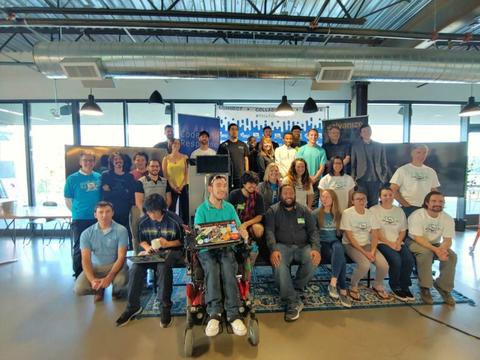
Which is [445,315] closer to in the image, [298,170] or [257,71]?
[298,170]

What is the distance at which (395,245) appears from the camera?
3078 millimetres

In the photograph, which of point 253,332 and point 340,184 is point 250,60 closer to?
point 340,184

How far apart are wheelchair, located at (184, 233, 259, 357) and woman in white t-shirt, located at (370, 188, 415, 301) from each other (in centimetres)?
178

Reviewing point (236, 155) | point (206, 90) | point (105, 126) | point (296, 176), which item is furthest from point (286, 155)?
point (105, 126)

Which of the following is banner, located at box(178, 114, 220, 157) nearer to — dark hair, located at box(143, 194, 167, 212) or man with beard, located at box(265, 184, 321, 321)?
dark hair, located at box(143, 194, 167, 212)

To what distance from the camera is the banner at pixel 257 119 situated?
222 inches

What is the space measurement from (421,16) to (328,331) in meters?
4.45

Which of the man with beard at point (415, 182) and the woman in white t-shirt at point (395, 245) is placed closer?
the woman in white t-shirt at point (395, 245)

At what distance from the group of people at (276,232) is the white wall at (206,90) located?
2781 mm

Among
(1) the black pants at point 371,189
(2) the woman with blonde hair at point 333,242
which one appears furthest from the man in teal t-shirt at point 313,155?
(2) the woman with blonde hair at point 333,242

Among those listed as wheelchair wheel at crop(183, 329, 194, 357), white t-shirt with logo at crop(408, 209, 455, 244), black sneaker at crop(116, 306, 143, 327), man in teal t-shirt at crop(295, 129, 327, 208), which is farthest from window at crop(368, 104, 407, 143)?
black sneaker at crop(116, 306, 143, 327)

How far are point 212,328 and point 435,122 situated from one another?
7.14m

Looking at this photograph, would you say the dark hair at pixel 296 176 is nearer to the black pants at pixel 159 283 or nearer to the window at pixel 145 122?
the black pants at pixel 159 283

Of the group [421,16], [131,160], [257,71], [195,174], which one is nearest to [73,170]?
[131,160]
